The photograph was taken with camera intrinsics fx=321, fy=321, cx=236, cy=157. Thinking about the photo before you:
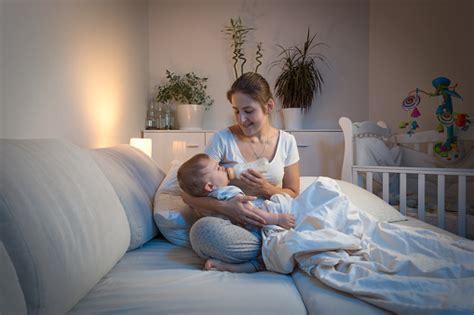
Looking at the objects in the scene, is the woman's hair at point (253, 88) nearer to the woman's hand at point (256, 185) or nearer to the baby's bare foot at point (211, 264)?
the woman's hand at point (256, 185)

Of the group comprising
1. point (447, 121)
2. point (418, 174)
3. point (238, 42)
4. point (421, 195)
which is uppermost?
point (238, 42)

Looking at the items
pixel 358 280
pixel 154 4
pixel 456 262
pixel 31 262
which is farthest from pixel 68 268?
pixel 154 4

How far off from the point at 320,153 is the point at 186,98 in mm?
1228

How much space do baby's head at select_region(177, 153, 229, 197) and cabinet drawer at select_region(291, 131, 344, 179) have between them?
1.49m

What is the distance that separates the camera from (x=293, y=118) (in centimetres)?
269

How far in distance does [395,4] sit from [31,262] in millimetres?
2931

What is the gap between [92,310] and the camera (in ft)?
2.34

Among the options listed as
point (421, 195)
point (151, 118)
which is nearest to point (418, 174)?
point (421, 195)

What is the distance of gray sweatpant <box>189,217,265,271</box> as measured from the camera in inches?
37.9

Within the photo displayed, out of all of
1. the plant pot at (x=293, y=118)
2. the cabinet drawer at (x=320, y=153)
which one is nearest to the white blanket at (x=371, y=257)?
the cabinet drawer at (x=320, y=153)

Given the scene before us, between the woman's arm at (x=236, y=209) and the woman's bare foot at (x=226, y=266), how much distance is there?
15 cm

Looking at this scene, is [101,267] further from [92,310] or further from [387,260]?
[387,260]

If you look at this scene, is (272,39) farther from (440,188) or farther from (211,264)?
(211,264)

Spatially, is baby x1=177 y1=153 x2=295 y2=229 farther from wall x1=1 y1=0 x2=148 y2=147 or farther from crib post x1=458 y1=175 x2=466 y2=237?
crib post x1=458 y1=175 x2=466 y2=237
